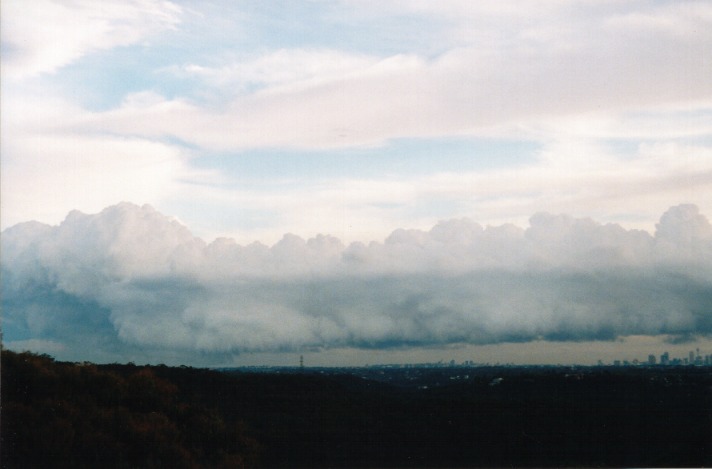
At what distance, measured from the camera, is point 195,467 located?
627 inches

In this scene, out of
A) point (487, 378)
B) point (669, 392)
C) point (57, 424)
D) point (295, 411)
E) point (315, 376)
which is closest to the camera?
point (57, 424)

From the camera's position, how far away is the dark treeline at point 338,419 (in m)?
15.4

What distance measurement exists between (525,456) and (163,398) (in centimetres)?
2259

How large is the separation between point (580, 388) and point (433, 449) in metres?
28.8

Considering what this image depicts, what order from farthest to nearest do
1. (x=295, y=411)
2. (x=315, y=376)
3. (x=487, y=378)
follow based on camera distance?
(x=487, y=378)
(x=315, y=376)
(x=295, y=411)

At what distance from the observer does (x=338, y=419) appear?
33.3 metres

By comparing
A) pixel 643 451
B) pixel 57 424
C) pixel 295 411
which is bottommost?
pixel 643 451

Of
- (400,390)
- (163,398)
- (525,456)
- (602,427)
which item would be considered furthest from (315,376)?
(163,398)

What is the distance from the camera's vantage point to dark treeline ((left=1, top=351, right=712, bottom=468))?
15445 mm

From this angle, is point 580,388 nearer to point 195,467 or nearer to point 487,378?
point 487,378

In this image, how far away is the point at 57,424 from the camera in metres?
14.9

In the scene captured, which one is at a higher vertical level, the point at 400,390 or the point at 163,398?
the point at 163,398

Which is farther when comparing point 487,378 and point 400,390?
point 487,378

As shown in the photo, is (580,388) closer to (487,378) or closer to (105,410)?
(487,378)
